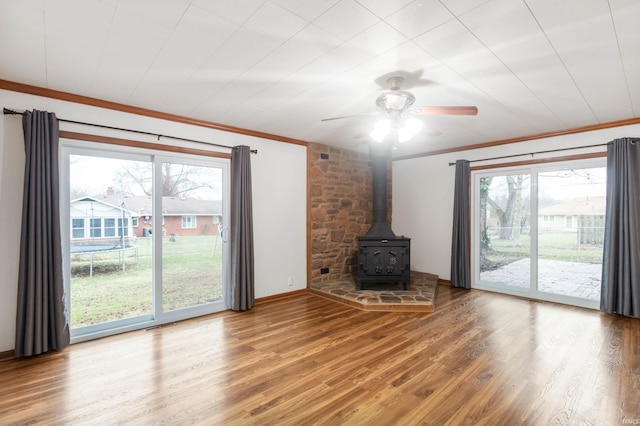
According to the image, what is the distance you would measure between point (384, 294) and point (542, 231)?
261 centimetres

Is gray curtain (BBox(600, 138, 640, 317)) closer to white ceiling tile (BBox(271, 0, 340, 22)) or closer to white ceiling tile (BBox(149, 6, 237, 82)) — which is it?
white ceiling tile (BBox(271, 0, 340, 22))

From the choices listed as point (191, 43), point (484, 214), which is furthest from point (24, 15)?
point (484, 214)

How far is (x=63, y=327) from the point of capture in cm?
289

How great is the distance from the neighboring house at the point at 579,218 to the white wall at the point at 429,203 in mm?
991

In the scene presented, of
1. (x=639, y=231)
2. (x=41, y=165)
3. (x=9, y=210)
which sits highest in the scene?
(x=41, y=165)

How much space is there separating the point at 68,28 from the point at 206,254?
276 centimetres

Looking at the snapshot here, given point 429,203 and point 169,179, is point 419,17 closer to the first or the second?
point 169,179

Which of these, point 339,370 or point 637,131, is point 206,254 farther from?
point 637,131

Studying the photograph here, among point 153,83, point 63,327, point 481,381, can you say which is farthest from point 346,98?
point 63,327

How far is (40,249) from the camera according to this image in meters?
2.76

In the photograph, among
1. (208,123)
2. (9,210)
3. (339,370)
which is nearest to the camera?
(339,370)

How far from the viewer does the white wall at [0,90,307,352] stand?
277 cm

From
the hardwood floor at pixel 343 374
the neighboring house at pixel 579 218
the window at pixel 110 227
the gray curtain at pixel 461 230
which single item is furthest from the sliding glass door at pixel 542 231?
the window at pixel 110 227

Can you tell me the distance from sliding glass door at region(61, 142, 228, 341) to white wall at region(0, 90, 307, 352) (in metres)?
0.32
